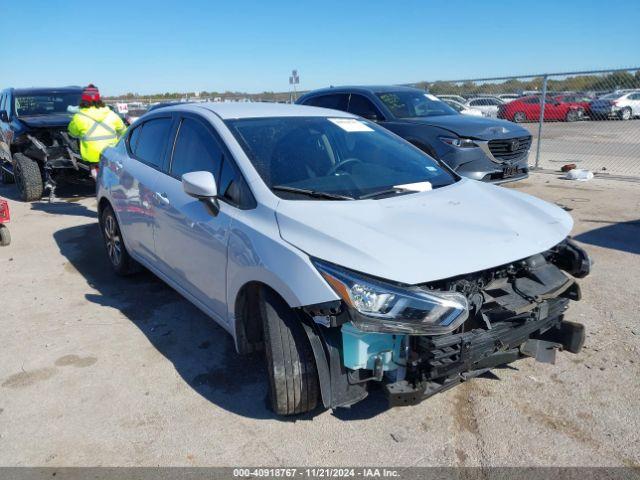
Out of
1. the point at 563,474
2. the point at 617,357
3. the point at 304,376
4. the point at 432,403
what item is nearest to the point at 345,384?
the point at 304,376

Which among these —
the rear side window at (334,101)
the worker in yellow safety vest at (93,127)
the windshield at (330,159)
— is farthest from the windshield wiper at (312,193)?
the rear side window at (334,101)

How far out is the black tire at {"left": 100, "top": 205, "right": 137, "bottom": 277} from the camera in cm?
496

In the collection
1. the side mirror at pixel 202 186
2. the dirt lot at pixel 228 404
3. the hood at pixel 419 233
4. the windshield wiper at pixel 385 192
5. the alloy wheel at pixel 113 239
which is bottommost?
the dirt lot at pixel 228 404

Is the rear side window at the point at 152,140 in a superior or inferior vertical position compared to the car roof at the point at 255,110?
inferior

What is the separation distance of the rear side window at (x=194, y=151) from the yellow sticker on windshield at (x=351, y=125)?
3.23 feet

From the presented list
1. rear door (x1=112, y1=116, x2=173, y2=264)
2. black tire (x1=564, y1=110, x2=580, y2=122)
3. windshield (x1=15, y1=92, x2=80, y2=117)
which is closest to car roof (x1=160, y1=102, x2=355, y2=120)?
rear door (x1=112, y1=116, x2=173, y2=264)

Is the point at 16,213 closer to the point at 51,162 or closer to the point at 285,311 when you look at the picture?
the point at 51,162

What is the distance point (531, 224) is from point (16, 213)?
26.5 ft

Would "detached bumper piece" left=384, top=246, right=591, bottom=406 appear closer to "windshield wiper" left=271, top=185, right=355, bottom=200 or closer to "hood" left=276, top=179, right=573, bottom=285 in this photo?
"hood" left=276, top=179, right=573, bottom=285

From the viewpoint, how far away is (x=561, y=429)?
9.00 feet

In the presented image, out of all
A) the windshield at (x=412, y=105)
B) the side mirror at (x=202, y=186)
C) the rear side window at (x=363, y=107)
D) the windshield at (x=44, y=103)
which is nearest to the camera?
the side mirror at (x=202, y=186)

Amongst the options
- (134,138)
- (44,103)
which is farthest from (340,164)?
(44,103)

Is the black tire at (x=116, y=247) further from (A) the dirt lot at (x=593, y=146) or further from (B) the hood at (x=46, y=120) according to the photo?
(A) the dirt lot at (x=593, y=146)

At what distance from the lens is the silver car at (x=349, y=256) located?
2.40 metres
